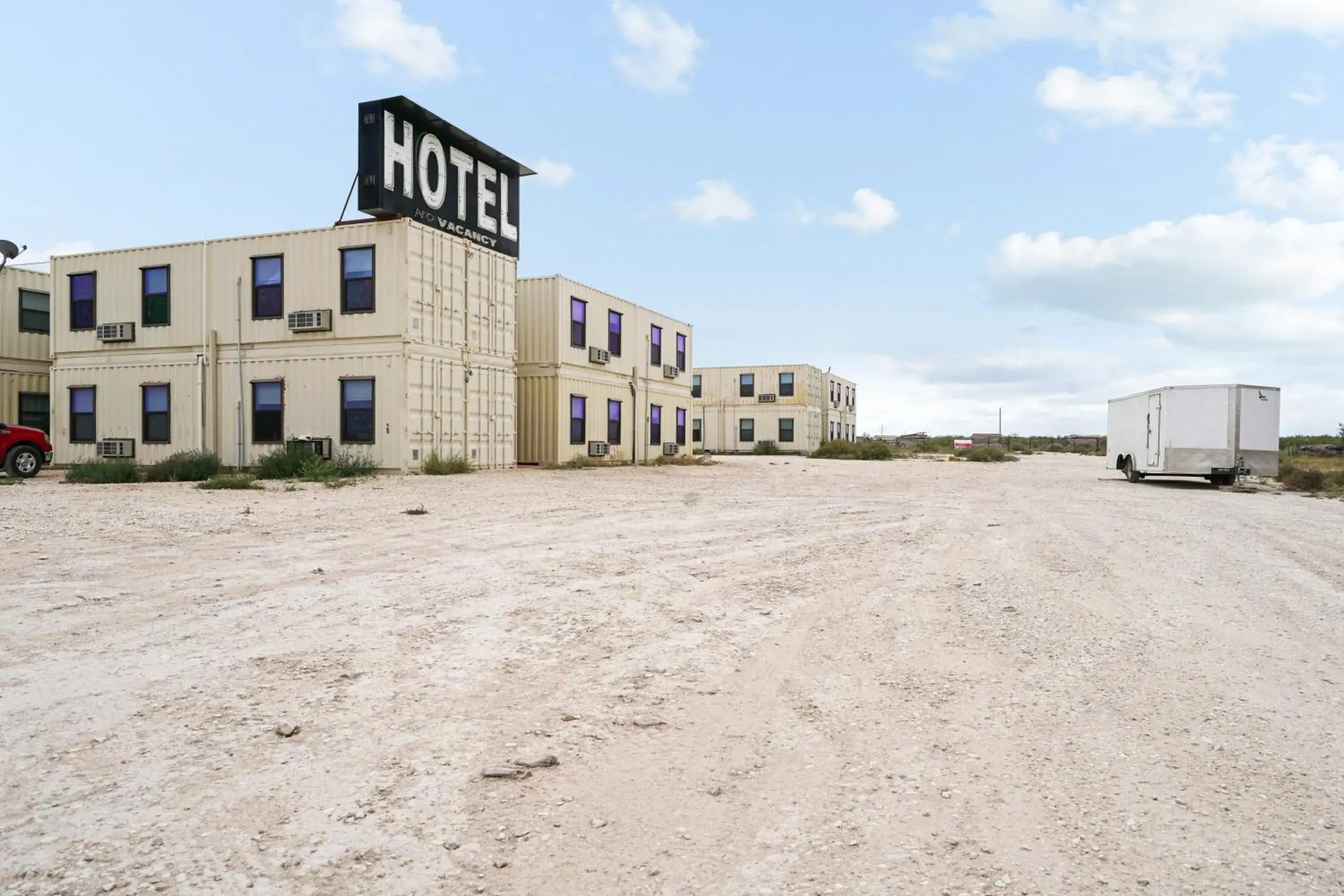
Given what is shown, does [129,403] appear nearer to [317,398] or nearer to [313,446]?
[317,398]

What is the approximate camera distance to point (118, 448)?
2434cm

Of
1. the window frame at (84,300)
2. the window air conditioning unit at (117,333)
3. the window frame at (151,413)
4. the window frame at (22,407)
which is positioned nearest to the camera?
the window frame at (151,413)

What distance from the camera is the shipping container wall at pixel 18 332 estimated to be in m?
28.6

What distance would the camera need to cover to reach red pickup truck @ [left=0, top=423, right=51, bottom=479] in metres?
19.9

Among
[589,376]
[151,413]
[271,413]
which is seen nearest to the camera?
[271,413]

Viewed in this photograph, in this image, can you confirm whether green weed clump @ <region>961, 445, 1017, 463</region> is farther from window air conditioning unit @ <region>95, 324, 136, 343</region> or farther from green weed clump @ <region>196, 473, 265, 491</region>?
window air conditioning unit @ <region>95, 324, 136, 343</region>

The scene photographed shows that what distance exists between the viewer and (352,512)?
12.7 metres

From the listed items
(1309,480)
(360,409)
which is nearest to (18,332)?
(360,409)

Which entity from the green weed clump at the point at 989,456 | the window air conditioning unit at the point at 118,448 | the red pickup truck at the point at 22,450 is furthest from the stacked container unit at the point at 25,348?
the green weed clump at the point at 989,456

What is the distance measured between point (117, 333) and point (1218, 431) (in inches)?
1250

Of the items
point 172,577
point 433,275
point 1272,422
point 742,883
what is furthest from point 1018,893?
point 1272,422

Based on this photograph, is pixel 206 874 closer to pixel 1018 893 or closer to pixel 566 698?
pixel 566 698

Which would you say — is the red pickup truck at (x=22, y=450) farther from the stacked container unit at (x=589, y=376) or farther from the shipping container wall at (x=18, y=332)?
the stacked container unit at (x=589, y=376)

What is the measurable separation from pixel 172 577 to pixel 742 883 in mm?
6787
